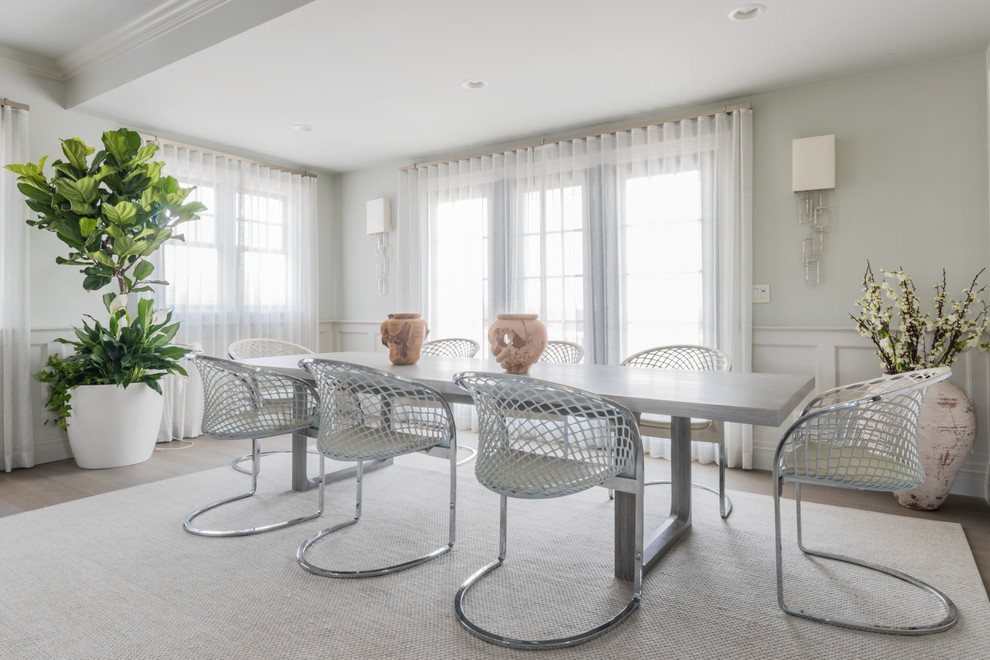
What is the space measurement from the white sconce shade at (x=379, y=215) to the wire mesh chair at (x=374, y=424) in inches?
126

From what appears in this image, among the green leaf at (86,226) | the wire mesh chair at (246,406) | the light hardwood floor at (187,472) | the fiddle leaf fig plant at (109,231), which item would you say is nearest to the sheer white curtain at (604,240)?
the light hardwood floor at (187,472)

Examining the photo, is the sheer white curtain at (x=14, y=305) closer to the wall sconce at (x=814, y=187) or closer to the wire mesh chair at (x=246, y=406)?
the wire mesh chair at (x=246, y=406)

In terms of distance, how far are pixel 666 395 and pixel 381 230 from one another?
156 inches

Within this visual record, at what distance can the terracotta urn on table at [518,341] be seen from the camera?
2.46 meters

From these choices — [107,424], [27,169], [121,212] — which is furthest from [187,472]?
[27,169]

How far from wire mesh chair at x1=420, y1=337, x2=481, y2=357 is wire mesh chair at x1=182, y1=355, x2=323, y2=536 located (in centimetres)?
133

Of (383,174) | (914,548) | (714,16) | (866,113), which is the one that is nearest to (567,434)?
(914,548)

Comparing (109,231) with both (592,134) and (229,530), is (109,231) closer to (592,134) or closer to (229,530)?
(229,530)

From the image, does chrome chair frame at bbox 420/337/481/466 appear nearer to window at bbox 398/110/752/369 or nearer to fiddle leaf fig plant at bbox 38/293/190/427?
window at bbox 398/110/752/369

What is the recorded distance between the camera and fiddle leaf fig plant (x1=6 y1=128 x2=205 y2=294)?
11.2 ft

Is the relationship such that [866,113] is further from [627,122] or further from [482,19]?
[482,19]

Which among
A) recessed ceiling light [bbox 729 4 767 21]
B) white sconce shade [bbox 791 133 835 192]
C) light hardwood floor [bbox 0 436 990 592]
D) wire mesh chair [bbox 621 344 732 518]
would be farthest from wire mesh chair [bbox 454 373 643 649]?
white sconce shade [bbox 791 133 835 192]

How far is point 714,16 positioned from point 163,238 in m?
3.40

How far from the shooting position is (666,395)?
1868mm
